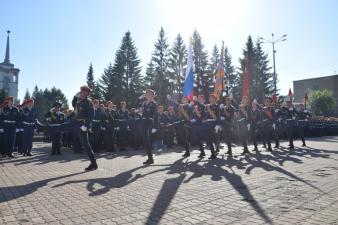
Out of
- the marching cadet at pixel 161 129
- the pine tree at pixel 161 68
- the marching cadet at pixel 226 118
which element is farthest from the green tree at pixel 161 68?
the marching cadet at pixel 226 118

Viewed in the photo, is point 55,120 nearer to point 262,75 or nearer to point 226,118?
point 226,118

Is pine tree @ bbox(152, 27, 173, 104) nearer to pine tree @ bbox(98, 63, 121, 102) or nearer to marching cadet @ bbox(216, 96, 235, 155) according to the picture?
pine tree @ bbox(98, 63, 121, 102)

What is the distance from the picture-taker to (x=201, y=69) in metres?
54.0

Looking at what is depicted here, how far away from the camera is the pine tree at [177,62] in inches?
2103

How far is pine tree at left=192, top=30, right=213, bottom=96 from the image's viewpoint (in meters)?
51.8

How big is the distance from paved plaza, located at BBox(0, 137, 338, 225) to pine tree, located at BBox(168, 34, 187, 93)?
4478cm

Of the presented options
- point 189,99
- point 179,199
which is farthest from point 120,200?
point 189,99

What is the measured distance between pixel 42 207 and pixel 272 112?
12501 millimetres

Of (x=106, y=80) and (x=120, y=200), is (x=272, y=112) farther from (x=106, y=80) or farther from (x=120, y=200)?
(x=106, y=80)

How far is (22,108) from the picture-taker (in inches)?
506

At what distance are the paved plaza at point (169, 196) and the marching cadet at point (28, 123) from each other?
435 cm

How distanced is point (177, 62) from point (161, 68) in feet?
9.86

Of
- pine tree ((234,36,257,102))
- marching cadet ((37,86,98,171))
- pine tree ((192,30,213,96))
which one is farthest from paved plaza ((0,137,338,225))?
pine tree ((234,36,257,102))

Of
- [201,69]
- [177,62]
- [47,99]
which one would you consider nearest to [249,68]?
[201,69]
